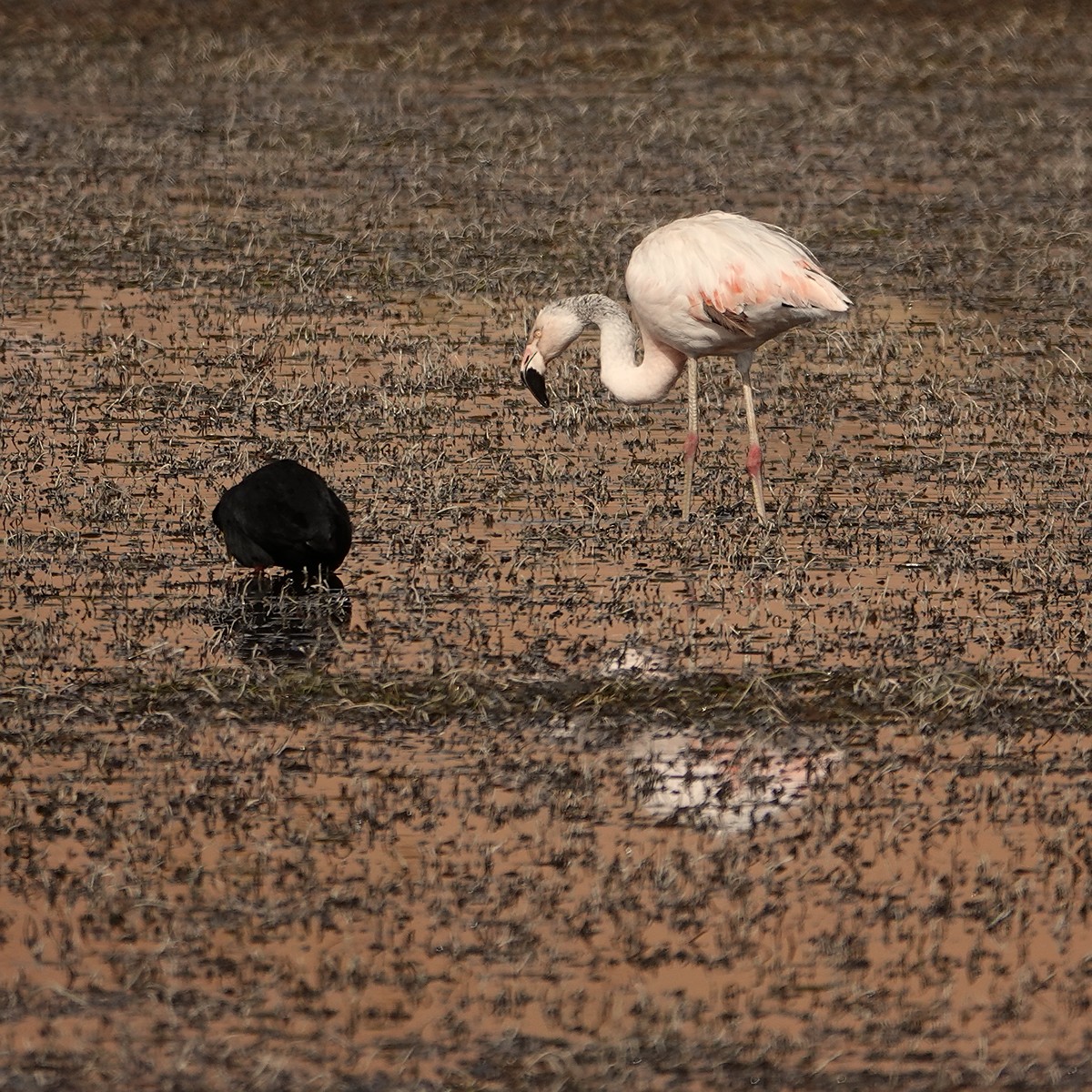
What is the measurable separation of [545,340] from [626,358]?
1.30 feet

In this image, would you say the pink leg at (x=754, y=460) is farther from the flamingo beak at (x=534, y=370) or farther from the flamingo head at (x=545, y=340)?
the flamingo beak at (x=534, y=370)

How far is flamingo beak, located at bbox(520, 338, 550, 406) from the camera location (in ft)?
33.3

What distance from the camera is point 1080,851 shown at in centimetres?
609

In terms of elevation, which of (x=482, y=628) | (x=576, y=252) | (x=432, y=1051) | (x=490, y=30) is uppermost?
(x=490, y=30)

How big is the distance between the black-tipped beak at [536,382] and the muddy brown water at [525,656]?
0.88 ft

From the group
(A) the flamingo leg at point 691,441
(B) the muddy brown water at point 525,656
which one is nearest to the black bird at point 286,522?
(B) the muddy brown water at point 525,656

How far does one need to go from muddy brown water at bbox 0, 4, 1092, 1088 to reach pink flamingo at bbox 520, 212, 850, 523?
0.46 m

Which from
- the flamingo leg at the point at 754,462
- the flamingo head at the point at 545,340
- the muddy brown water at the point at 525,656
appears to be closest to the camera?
the muddy brown water at the point at 525,656

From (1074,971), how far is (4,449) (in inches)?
241

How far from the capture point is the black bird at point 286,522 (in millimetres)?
8172

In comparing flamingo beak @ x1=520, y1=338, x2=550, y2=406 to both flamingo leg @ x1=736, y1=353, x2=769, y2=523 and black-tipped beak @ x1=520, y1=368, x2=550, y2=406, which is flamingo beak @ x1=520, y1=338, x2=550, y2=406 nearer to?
black-tipped beak @ x1=520, y1=368, x2=550, y2=406

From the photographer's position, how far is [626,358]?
9.99 m

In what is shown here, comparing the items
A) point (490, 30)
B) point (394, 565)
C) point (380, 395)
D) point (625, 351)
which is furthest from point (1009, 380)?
point (490, 30)

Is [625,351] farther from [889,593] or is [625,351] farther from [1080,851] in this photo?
[1080,851]
